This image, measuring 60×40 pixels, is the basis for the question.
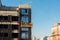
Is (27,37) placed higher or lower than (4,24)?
lower

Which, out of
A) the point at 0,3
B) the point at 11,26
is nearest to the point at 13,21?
the point at 11,26

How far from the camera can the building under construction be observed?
69.2 metres

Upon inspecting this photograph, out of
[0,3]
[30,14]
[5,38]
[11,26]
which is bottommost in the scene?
[5,38]

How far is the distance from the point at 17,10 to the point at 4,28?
28.7 ft

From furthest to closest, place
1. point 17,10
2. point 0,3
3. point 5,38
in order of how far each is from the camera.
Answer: point 0,3 → point 17,10 → point 5,38

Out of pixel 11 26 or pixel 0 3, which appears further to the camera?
pixel 0 3

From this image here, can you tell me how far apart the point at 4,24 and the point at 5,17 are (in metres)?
3.17

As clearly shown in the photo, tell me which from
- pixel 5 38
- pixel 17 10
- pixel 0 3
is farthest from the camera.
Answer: pixel 0 3

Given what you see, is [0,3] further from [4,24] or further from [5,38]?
[5,38]

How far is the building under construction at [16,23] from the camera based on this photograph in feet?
227

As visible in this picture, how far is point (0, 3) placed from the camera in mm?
79250

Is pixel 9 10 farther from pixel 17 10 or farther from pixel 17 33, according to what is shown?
pixel 17 33

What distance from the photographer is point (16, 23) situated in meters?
70.8

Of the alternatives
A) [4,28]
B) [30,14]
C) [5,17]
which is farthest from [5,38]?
[30,14]
